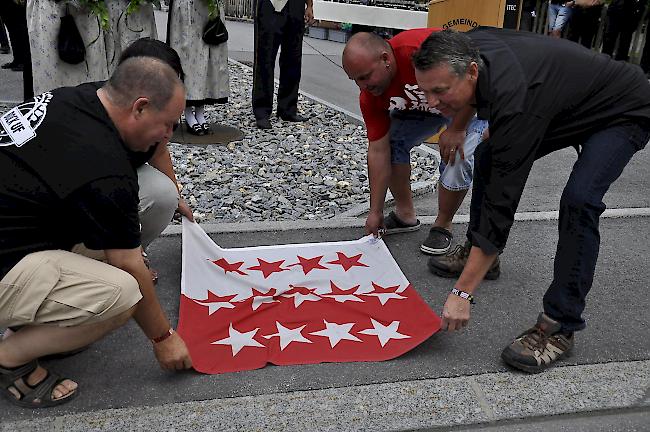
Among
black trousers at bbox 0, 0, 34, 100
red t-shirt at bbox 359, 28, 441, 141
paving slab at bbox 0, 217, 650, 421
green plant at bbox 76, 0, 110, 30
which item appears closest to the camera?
paving slab at bbox 0, 217, 650, 421

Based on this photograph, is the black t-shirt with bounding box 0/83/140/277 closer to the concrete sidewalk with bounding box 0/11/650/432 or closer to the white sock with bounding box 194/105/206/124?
the concrete sidewalk with bounding box 0/11/650/432

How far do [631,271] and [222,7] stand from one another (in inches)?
149

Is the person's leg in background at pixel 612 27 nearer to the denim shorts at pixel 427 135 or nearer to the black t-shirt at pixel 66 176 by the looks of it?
the denim shorts at pixel 427 135

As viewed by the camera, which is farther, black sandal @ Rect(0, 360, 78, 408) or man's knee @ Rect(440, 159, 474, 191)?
man's knee @ Rect(440, 159, 474, 191)

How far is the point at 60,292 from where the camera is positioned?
6.81ft

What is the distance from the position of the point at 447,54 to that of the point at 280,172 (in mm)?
2857

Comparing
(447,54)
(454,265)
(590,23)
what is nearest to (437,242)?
(454,265)

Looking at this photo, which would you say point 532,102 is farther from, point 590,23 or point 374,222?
point 590,23

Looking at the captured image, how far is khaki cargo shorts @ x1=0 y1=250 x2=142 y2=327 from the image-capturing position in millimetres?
2057

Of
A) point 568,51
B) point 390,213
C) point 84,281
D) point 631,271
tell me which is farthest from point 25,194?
point 631,271

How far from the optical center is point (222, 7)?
5469 mm

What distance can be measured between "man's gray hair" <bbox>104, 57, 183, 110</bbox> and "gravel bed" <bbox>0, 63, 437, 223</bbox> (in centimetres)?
203

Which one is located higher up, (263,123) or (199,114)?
(199,114)

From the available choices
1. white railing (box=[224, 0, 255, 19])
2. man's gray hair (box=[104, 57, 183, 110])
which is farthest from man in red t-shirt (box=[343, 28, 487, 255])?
white railing (box=[224, 0, 255, 19])
